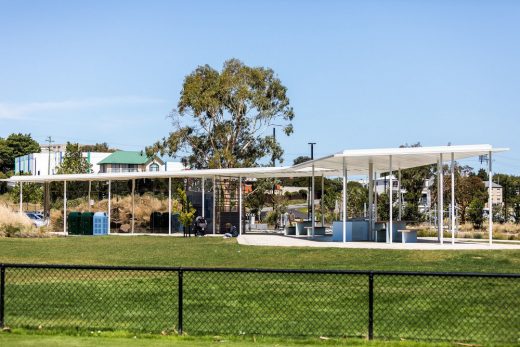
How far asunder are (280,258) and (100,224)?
66.4 feet

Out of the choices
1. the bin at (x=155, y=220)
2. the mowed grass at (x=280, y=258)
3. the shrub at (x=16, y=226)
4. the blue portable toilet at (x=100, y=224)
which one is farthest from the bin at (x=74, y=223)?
the mowed grass at (x=280, y=258)

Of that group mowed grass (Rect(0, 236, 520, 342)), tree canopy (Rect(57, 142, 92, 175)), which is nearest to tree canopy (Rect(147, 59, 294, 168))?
tree canopy (Rect(57, 142, 92, 175))

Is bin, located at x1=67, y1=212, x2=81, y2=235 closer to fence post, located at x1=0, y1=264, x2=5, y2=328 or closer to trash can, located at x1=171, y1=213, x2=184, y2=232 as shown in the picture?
trash can, located at x1=171, y1=213, x2=184, y2=232

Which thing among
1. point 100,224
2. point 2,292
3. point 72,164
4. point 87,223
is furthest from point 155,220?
point 2,292

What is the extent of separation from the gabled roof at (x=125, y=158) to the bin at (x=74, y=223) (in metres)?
69.0

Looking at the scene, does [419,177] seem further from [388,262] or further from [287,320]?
[287,320]

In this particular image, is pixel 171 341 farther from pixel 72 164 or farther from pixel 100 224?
pixel 72 164

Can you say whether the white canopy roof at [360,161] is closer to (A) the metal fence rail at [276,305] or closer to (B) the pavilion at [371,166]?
(B) the pavilion at [371,166]

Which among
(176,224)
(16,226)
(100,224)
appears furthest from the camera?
(176,224)

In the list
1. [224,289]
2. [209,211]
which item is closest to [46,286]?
[224,289]

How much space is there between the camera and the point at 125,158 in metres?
113

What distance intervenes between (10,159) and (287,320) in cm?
11257

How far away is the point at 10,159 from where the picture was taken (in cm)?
11844

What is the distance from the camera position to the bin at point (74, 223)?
40.3 metres
